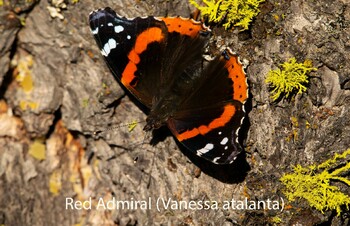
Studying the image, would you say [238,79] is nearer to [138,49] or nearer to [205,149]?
[205,149]

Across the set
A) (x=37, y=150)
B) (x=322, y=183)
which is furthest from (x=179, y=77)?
(x=37, y=150)

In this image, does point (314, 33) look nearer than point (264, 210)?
Yes

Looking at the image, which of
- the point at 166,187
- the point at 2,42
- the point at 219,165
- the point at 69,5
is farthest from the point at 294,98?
the point at 2,42

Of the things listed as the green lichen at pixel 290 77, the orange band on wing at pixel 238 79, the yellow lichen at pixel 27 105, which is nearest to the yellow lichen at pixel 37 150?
the yellow lichen at pixel 27 105

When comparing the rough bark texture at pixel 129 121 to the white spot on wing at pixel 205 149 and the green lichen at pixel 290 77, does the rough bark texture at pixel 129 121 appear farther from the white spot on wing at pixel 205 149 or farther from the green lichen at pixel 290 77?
the white spot on wing at pixel 205 149

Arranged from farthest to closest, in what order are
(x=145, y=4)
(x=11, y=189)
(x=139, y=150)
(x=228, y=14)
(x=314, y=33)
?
(x=11, y=189)
(x=139, y=150)
(x=145, y=4)
(x=228, y=14)
(x=314, y=33)


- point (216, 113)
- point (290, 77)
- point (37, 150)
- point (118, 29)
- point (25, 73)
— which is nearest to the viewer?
point (290, 77)

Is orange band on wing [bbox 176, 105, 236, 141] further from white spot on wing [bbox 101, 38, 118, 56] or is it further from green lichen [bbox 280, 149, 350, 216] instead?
white spot on wing [bbox 101, 38, 118, 56]

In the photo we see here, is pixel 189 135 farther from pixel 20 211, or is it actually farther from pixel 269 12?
pixel 20 211
